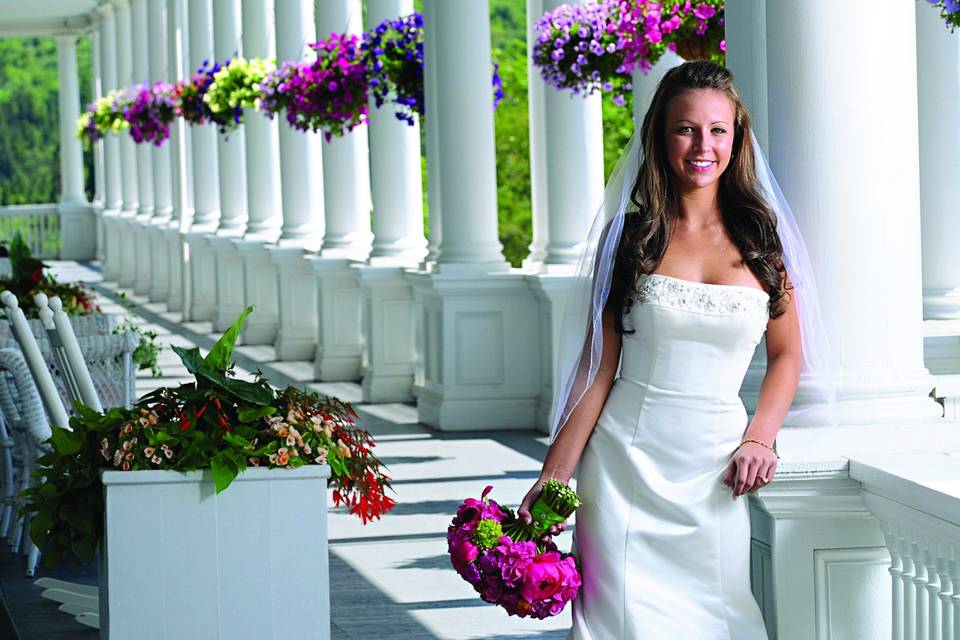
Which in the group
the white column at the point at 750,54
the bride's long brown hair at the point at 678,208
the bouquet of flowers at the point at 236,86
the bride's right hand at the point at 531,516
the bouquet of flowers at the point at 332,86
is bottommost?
the bride's right hand at the point at 531,516

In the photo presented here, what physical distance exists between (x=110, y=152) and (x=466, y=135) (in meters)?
21.7

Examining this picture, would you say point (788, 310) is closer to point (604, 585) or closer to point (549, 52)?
point (604, 585)

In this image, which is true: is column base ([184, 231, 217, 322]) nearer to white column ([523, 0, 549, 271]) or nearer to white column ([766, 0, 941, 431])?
white column ([523, 0, 549, 271])

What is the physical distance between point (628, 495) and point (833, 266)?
825 mm

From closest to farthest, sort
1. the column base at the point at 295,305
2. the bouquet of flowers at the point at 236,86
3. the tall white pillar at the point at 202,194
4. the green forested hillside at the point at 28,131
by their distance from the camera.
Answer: the bouquet of flowers at the point at 236,86
the column base at the point at 295,305
the tall white pillar at the point at 202,194
the green forested hillside at the point at 28,131

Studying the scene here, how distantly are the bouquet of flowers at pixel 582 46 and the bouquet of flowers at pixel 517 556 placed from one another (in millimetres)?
4489

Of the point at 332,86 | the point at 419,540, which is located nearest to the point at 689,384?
the point at 419,540

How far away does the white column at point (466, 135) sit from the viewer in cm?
1141

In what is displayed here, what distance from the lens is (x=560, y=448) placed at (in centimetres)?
401

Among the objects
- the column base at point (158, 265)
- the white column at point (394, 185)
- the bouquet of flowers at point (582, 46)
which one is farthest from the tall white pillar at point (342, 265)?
the column base at point (158, 265)

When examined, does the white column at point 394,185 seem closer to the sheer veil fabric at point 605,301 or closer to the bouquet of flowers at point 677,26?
the bouquet of flowers at point 677,26

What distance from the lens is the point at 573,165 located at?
11211 millimetres

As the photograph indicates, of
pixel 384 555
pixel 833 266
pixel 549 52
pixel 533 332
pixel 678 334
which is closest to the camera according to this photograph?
pixel 678 334

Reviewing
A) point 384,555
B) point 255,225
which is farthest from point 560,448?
point 255,225
